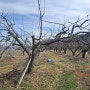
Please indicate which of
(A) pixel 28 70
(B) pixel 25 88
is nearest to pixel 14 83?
(B) pixel 25 88

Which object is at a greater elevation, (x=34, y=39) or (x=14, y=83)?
(x=34, y=39)

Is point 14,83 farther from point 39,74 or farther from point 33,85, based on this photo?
point 39,74

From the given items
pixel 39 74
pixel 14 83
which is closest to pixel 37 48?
pixel 39 74

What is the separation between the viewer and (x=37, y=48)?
1111 inches

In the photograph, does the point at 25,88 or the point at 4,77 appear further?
the point at 4,77

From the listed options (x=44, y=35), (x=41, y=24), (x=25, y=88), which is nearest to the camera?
(x=25, y=88)

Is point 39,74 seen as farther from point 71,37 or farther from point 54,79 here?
point 71,37

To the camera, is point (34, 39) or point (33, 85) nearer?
point (33, 85)

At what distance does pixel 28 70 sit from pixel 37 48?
236 centimetres

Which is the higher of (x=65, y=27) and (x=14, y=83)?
(x=65, y=27)

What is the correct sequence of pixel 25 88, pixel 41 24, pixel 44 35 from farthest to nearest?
1. pixel 44 35
2. pixel 41 24
3. pixel 25 88

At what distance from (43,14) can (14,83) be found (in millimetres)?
6450

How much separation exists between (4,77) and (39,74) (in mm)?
3819

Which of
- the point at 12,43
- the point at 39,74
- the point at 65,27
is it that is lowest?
the point at 39,74
